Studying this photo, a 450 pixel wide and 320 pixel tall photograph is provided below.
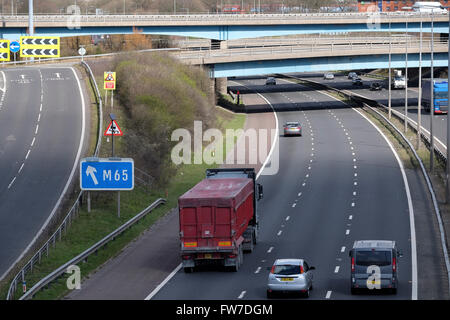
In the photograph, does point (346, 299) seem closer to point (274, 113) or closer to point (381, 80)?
point (274, 113)

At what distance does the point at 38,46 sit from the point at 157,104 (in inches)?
898

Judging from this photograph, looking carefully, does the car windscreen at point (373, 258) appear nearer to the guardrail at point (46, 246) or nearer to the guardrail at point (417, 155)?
the guardrail at point (417, 155)

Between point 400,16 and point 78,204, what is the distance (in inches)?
3671

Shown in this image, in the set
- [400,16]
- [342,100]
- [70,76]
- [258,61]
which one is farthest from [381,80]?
[70,76]

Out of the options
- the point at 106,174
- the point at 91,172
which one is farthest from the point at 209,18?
the point at 91,172

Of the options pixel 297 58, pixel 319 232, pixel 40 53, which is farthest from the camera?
pixel 297 58

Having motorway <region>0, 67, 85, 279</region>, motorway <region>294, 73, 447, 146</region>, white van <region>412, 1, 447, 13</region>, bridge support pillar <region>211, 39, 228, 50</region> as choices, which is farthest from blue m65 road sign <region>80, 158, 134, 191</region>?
bridge support pillar <region>211, 39, 228, 50</region>

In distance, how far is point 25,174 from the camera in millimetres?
54281

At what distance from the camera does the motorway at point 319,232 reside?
33.9m

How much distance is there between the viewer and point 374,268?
32500 millimetres

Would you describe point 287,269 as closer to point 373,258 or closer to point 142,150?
point 373,258

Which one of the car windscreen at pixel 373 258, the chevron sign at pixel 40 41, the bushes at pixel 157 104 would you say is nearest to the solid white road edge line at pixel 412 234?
the car windscreen at pixel 373 258

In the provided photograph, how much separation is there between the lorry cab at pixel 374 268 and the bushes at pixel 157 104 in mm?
24834

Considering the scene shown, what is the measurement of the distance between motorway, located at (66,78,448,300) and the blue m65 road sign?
320 centimetres
